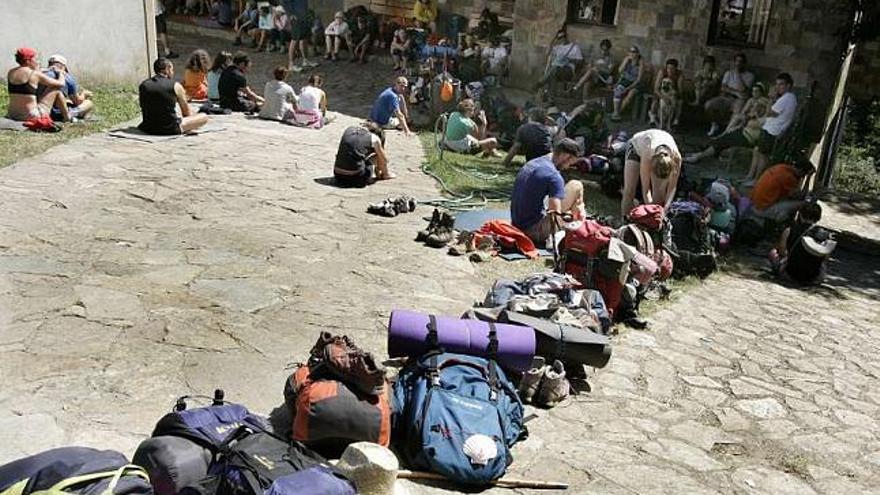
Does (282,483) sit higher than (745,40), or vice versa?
(745,40)

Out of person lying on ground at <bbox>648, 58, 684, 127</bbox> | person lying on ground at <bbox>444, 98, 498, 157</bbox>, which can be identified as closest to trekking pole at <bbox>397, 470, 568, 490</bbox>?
person lying on ground at <bbox>444, 98, 498, 157</bbox>

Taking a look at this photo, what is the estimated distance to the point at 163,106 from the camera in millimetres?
11812

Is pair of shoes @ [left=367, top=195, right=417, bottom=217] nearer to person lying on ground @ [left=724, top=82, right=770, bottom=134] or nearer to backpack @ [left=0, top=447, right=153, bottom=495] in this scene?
backpack @ [left=0, top=447, right=153, bottom=495]

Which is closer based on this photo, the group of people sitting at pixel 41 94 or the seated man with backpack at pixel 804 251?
the seated man with backpack at pixel 804 251

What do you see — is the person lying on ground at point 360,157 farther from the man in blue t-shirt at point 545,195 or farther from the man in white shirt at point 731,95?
the man in white shirt at point 731,95

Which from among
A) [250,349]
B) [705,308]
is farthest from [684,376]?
[250,349]

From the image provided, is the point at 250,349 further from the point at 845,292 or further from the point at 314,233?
the point at 845,292

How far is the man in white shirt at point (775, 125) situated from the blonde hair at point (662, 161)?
5.35m

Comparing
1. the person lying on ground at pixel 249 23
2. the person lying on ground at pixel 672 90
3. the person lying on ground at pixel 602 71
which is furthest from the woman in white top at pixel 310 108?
the person lying on ground at pixel 249 23

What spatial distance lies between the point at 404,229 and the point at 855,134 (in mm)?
11639

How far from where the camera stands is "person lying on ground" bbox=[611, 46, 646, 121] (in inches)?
668

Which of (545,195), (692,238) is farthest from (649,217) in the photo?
(692,238)

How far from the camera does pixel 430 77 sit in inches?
694

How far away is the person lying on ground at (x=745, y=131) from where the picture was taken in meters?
14.4
